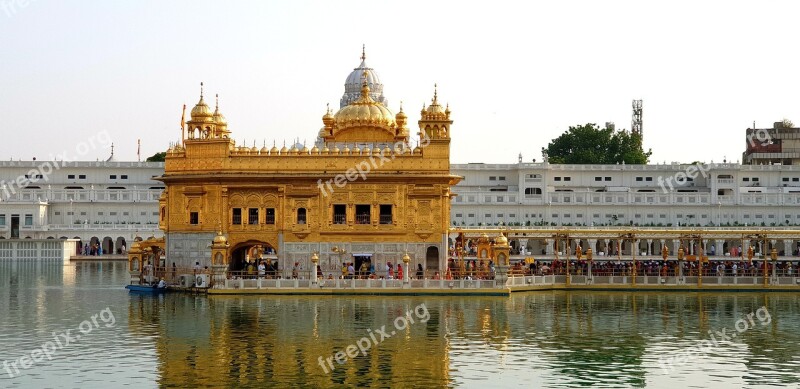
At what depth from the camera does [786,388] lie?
2941 centimetres

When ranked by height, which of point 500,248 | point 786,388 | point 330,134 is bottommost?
point 786,388

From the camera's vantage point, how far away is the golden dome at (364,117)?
6059 centimetres

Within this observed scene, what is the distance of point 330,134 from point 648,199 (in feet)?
172

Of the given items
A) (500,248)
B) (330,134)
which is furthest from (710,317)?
(330,134)

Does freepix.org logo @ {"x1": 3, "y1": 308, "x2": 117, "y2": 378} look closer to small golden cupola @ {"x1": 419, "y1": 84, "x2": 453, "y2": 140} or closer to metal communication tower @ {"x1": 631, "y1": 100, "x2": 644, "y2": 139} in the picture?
small golden cupola @ {"x1": 419, "y1": 84, "x2": 453, "y2": 140}

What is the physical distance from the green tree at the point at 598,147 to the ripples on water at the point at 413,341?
75.8 m

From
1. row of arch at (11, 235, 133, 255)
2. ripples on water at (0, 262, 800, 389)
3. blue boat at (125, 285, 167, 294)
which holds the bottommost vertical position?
ripples on water at (0, 262, 800, 389)

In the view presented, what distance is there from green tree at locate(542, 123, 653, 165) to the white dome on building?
27431mm

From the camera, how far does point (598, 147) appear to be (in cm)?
13100

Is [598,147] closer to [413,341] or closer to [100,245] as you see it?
→ [100,245]

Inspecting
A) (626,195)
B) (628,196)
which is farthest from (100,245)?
(628,196)

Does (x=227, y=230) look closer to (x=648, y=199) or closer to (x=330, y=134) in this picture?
(x=330, y=134)

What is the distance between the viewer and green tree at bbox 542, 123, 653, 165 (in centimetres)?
12912

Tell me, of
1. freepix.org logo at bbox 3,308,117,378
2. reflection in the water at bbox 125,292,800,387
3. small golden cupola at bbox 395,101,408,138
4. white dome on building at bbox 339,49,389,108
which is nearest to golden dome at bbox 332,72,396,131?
small golden cupola at bbox 395,101,408,138
